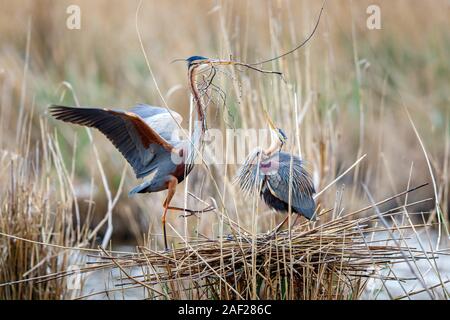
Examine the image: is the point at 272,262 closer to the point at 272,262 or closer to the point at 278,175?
the point at 272,262

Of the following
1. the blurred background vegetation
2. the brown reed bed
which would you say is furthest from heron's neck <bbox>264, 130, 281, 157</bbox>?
the blurred background vegetation

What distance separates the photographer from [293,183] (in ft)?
12.5

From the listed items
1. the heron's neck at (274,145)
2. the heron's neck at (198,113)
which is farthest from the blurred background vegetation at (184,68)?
the heron's neck at (198,113)

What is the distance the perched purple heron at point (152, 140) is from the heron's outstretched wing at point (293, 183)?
0.53m

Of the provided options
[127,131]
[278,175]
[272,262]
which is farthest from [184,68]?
[272,262]

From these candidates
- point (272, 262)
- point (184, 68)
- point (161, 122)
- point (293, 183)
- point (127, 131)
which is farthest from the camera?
point (184, 68)

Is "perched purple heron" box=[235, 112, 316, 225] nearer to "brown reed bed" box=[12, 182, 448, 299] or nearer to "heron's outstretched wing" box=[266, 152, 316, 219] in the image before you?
"heron's outstretched wing" box=[266, 152, 316, 219]

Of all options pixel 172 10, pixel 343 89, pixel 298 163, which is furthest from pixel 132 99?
pixel 298 163

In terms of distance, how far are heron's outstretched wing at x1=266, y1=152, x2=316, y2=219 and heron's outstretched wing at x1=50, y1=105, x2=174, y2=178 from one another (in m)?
0.65

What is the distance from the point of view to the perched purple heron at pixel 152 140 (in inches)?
124

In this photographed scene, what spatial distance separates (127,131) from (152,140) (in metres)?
0.11

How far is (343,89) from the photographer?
23.9 ft

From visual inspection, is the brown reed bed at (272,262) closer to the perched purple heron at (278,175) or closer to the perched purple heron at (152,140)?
the perched purple heron at (152,140)

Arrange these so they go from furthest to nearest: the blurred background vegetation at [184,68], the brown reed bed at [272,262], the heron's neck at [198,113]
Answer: the blurred background vegetation at [184,68]
the heron's neck at [198,113]
the brown reed bed at [272,262]
